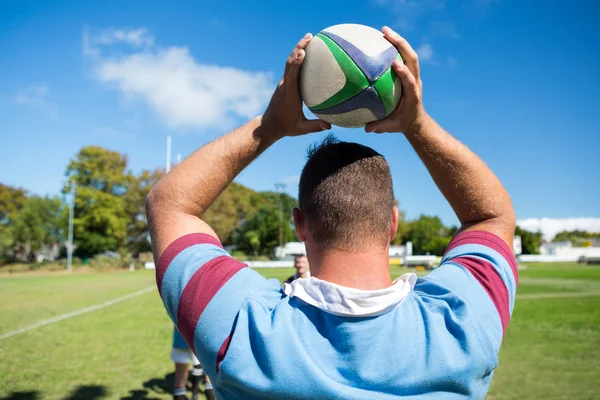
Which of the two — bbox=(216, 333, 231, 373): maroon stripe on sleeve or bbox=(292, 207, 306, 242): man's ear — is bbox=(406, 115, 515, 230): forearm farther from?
bbox=(216, 333, 231, 373): maroon stripe on sleeve

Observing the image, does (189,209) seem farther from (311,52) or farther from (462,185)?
(462,185)

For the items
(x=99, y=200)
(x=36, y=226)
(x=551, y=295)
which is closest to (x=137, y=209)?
(x=99, y=200)

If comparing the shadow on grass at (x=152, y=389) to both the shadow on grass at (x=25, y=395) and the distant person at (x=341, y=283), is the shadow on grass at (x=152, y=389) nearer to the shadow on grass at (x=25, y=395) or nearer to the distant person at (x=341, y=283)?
the shadow on grass at (x=25, y=395)

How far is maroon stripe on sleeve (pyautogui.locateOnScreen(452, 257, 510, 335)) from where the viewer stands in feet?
5.48

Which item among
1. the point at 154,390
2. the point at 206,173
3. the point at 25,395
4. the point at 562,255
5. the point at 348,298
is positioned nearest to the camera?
the point at 348,298

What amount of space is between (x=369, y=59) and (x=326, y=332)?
121 centimetres

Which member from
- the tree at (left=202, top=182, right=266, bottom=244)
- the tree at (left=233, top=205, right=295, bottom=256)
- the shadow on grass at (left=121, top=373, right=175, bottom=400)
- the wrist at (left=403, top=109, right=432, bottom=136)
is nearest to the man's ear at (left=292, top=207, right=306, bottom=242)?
the wrist at (left=403, top=109, right=432, bottom=136)

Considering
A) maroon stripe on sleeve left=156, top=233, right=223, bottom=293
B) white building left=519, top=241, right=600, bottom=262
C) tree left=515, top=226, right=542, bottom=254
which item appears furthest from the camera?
tree left=515, top=226, right=542, bottom=254

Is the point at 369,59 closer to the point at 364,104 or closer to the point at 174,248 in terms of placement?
the point at 364,104

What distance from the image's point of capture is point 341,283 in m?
1.61


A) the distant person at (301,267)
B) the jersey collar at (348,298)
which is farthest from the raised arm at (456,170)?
the distant person at (301,267)

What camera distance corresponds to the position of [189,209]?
70.7 inches

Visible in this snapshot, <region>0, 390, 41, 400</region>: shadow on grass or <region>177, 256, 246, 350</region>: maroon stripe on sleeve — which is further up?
<region>177, 256, 246, 350</region>: maroon stripe on sleeve

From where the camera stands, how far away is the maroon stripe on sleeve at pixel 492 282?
1670mm
